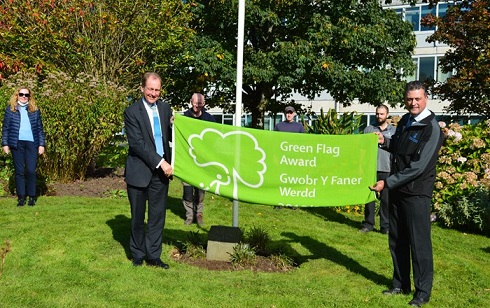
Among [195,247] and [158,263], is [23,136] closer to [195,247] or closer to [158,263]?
[195,247]

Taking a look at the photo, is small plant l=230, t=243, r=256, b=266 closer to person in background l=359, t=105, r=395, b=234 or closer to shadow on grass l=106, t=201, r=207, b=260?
shadow on grass l=106, t=201, r=207, b=260

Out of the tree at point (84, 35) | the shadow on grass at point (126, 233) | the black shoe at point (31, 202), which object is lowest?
the shadow on grass at point (126, 233)

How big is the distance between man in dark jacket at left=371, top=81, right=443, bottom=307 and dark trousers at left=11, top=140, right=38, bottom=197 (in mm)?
6817

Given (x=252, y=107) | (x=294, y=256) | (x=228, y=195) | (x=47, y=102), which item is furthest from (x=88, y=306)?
(x=252, y=107)

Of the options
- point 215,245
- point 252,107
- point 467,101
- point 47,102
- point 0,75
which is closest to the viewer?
point 215,245

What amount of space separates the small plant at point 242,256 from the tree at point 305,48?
1294cm

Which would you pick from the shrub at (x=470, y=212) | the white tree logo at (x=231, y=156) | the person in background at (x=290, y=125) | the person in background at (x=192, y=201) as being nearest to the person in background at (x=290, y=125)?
the person in background at (x=290, y=125)

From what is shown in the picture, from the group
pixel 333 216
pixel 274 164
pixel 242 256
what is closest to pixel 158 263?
pixel 242 256

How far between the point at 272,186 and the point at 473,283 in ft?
9.24

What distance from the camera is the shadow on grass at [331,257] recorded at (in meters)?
6.66

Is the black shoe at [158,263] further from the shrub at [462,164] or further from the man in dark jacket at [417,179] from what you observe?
the shrub at [462,164]

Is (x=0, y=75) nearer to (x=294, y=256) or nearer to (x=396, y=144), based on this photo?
(x=294, y=256)

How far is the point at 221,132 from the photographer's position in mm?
6480

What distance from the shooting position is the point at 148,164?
625 centimetres
